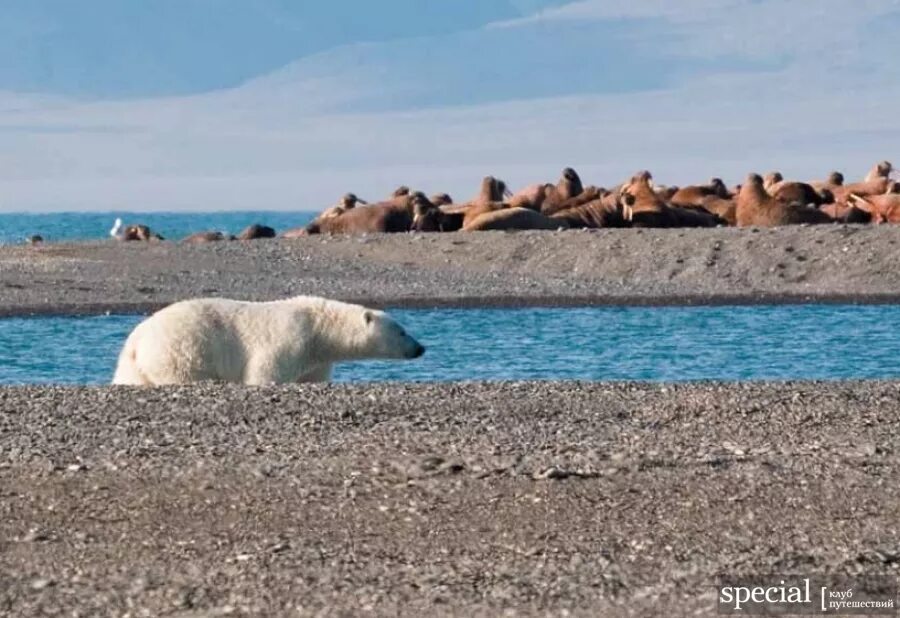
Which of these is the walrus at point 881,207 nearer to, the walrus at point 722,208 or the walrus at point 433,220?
the walrus at point 722,208

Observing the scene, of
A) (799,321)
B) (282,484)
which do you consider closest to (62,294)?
(799,321)

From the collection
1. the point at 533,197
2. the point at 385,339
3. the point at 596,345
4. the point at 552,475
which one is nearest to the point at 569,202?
the point at 533,197

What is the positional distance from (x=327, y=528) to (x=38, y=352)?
43.7 ft

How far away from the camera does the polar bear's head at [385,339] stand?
1391 centimetres

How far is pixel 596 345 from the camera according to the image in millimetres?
21609

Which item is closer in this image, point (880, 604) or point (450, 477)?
point (880, 604)

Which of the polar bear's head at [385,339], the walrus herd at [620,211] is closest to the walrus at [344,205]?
the walrus herd at [620,211]

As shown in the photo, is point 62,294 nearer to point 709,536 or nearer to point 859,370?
point 859,370

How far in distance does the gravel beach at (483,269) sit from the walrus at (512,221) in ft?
3.71

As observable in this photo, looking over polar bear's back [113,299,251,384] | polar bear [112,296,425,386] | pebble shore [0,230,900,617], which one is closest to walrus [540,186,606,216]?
polar bear [112,296,425,386]

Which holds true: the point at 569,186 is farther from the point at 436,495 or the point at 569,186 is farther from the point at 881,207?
the point at 436,495

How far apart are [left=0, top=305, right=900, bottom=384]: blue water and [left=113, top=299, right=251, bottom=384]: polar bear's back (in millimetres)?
3843

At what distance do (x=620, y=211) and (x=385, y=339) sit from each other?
74.2ft

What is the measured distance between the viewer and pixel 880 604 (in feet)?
21.3
